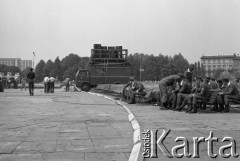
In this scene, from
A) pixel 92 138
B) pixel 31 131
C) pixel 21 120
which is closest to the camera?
pixel 92 138

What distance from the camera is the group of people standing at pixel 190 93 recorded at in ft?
43.8

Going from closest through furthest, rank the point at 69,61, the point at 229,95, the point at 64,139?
the point at 64,139 < the point at 229,95 < the point at 69,61

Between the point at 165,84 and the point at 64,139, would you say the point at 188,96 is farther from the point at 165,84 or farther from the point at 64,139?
the point at 64,139

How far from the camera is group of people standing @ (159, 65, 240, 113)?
1334cm

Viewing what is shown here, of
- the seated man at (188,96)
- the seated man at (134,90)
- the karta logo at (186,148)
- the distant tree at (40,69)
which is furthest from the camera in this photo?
the distant tree at (40,69)

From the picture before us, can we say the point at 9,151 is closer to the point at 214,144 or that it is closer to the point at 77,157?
the point at 77,157

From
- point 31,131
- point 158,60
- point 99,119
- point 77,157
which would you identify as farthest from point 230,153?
point 158,60

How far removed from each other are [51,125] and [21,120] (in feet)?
4.58

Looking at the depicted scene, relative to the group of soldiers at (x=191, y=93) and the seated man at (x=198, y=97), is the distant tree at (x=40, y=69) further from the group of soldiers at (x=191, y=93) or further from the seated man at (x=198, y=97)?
the seated man at (x=198, y=97)

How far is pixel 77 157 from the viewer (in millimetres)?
5820

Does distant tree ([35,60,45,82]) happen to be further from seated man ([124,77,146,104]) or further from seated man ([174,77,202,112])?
seated man ([174,77,202,112])

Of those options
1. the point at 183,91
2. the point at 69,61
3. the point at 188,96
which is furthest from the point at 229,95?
the point at 69,61

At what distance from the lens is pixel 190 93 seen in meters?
14.4

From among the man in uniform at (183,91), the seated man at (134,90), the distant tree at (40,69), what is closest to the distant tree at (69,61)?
the distant tree at (40,69)
